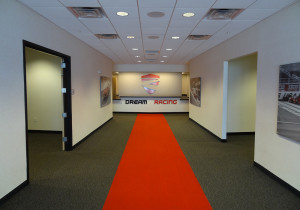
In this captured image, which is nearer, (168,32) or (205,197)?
(205,197)

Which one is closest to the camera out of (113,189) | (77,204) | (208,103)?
(77,204)

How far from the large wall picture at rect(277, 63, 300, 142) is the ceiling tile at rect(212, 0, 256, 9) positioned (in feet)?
3.51

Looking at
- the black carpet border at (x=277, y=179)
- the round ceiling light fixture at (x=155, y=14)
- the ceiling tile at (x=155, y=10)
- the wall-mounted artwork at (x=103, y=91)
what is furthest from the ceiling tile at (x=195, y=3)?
the wall-mounted artwork at (x=103, y=91)

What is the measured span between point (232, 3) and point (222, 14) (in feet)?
1.56

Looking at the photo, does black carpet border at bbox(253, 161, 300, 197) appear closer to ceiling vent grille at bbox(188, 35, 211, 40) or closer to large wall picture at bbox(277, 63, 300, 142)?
large wall picture at bbox(277, 63, 300, 142)

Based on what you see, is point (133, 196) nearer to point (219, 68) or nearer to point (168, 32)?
point (168, 32)

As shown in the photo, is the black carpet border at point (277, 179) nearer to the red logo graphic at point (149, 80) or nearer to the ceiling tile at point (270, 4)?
the ceiling tile at point (270, 4)

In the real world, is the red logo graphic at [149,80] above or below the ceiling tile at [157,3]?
below

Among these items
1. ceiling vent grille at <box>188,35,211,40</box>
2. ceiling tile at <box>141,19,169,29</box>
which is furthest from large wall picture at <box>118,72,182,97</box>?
ceiling tile at <box>141,19,169,29</box>

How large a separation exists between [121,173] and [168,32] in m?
3.09

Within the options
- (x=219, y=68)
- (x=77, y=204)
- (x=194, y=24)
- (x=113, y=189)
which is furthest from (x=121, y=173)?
(x=219, y=68)

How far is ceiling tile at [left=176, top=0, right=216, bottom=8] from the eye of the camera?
267 cm

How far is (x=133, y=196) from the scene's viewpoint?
8.47 ft

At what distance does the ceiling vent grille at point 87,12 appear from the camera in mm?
2996
